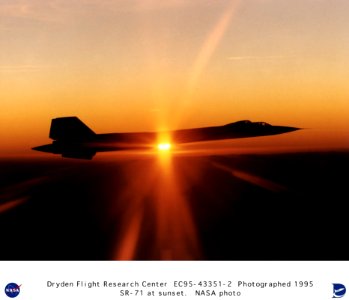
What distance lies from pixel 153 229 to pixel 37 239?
2.78 meters

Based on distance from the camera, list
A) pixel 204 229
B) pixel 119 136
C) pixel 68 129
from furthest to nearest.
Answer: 1. pixel 119 136
2. pixel 68 129
3. pixel 204 229

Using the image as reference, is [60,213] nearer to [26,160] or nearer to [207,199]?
[207,199]

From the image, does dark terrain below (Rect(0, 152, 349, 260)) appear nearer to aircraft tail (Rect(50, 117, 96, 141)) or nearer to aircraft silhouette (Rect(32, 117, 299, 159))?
aircraft silhouette (Rect(32, 117, 299, 159))

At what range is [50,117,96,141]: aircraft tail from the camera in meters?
18.2

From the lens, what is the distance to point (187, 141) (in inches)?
810
